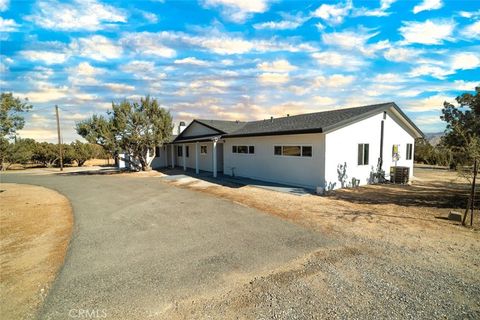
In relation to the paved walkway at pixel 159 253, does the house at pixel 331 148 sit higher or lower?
Answer: higher

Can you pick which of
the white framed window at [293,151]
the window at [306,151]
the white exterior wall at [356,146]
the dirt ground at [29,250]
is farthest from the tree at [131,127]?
the white exterior wall at [356,146]

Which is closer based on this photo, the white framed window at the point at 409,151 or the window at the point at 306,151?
the window at the point at 306,151

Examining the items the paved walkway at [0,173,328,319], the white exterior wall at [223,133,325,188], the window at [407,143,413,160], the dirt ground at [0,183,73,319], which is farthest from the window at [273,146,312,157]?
the dirt ground at [0,183,73,319]

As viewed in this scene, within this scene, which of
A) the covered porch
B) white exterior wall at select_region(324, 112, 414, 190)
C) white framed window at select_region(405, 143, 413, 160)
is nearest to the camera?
white exterior wall at select_region(324, 112, 414, 190)

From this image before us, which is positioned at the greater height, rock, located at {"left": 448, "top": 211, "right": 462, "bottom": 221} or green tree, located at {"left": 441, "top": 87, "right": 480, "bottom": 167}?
green tree, located at {"left": 441, "top": 87, "right": 480, "bottom": 167}

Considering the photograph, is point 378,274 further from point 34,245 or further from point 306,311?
point 34,245

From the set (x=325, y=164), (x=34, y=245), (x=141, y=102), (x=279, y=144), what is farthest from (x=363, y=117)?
(x=141, y=102)

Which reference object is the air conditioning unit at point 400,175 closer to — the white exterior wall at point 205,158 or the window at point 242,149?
the window at point 242,149

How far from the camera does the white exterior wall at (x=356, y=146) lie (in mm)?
11278

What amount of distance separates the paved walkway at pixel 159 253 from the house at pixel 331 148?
15.7 feet

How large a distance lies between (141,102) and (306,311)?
21162 millimetres

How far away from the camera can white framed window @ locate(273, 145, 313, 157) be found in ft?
38.5

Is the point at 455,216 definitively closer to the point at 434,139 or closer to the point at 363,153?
the point at 363,153

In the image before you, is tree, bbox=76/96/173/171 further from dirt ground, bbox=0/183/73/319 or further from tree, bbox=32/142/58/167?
tree, bbox=32/142/58/167
